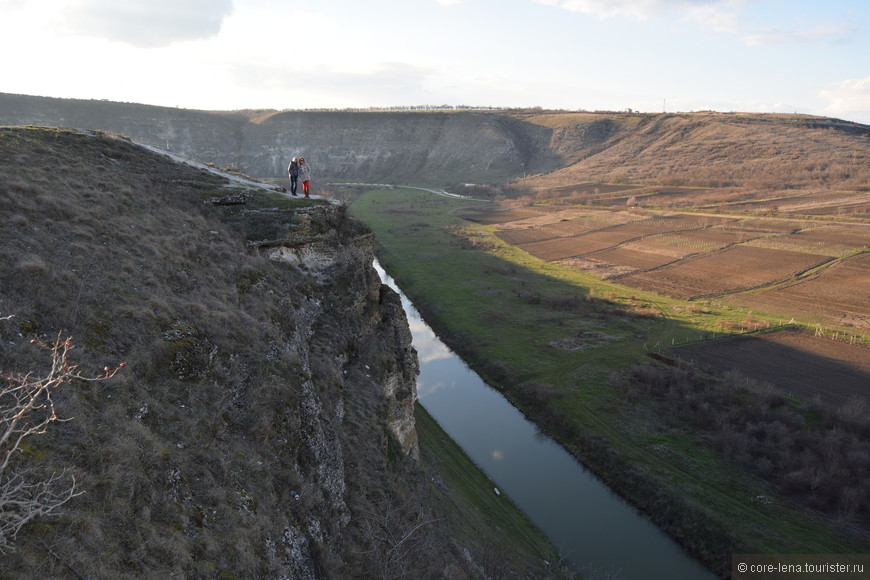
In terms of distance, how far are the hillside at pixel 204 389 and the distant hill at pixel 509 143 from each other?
367 ft

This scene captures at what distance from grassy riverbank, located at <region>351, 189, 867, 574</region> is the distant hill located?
7589 centimetres

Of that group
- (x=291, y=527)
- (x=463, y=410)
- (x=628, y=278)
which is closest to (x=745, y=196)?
(x=628, y=278)

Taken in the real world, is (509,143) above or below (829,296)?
above

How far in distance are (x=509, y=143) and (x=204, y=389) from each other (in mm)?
167601

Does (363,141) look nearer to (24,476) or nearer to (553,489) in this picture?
(553,489)

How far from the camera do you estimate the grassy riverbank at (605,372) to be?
21.6 metres

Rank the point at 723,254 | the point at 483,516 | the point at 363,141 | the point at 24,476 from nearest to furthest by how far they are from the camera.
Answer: the point at 24,476
the point at 483,516
the point at 723,254
the point at 363,141

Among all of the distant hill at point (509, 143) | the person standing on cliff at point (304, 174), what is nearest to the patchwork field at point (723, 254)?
the distant hill at point (509, 143)

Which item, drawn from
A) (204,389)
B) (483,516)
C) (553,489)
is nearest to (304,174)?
(204,389)

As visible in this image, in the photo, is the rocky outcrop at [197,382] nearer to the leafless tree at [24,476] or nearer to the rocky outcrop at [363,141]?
the leafless tree at [24,476]

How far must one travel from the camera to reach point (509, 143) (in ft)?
547

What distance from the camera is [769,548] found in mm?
20188

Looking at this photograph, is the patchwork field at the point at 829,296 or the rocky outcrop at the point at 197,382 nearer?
the rocky outcrop at the point at 197,382

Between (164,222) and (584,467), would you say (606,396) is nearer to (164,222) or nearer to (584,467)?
(584,467)
